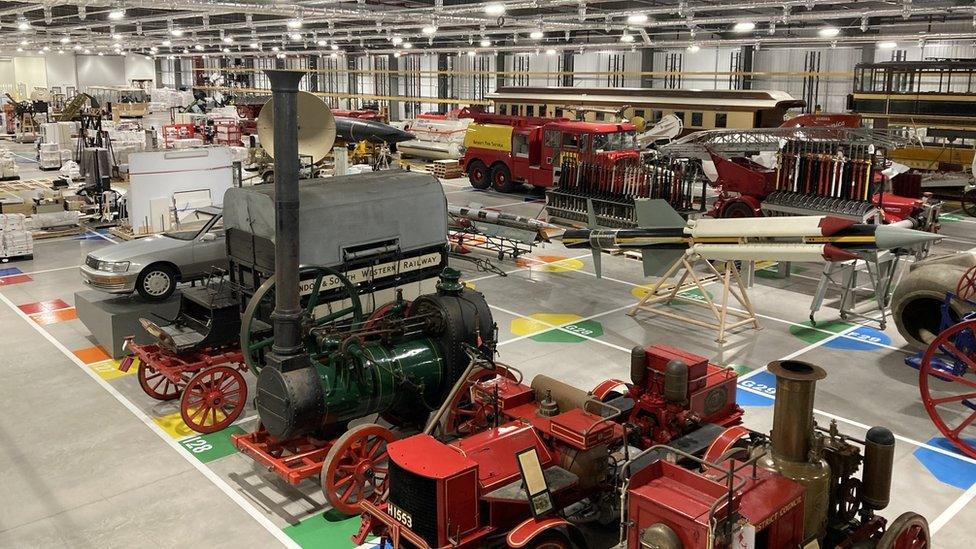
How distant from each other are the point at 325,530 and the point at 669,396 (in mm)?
3458

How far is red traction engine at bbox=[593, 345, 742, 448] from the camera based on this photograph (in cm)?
786

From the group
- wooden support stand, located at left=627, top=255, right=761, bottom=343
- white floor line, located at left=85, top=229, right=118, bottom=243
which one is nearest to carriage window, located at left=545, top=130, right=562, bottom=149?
wooden support stand, located at left=627, top=255, right=761, bottom=343

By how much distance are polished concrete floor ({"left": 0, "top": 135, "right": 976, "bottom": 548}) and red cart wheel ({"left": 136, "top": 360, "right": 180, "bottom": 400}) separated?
12 centimetres

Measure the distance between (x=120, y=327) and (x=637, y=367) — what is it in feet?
24.2

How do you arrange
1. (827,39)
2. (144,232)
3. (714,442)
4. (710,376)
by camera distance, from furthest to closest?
(827,39) < (144,232) < (710,376) < (714,442)

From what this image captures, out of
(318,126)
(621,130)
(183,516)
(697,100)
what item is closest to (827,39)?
(697,100)

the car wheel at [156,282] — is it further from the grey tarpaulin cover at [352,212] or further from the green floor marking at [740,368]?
the green floor marking at [740,368]

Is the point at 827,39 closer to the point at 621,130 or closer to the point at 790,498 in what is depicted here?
the point at 621,130

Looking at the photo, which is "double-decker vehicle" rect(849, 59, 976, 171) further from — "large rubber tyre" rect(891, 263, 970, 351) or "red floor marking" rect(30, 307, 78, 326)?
"red floor marking" rect(30, 307, 78, 326)

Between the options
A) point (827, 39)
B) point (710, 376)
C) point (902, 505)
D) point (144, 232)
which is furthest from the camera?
point (827, 39)

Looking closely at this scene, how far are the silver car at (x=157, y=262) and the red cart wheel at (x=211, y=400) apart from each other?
10.2 ft

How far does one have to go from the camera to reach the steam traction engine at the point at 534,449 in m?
5.91

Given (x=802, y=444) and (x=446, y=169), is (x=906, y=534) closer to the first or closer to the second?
(x=802, y=444)

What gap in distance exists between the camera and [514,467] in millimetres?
6480
